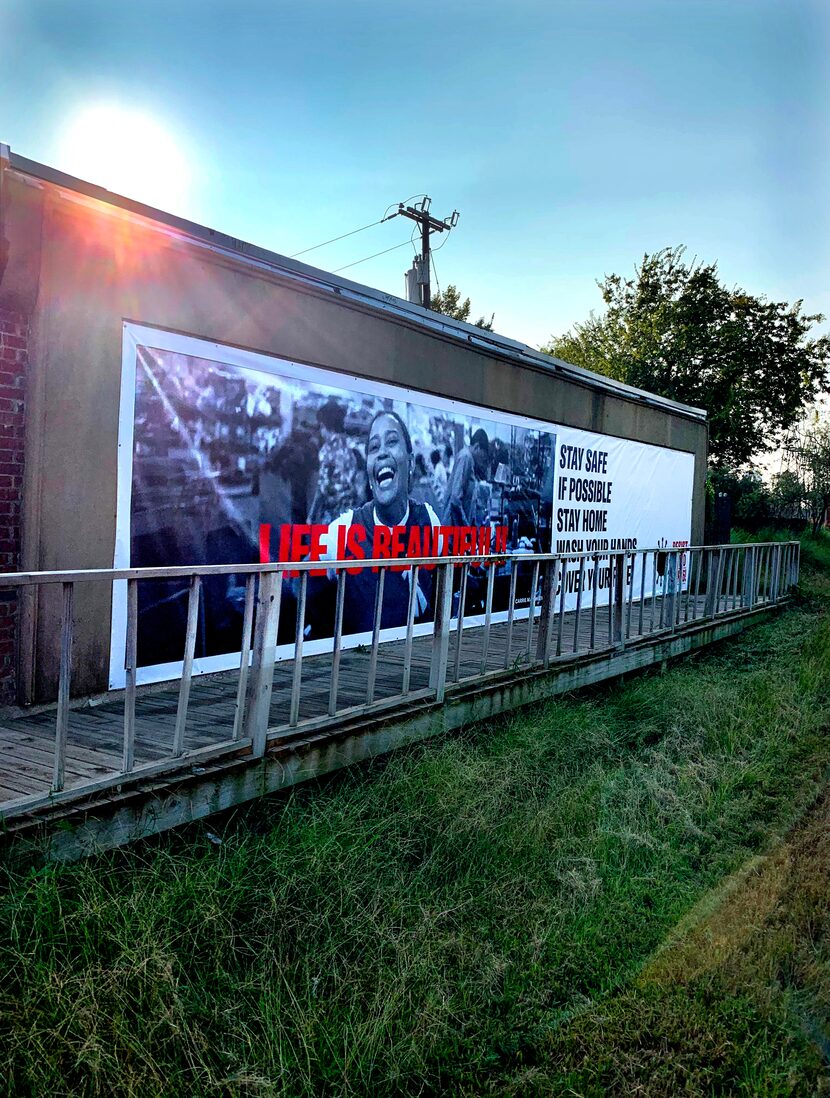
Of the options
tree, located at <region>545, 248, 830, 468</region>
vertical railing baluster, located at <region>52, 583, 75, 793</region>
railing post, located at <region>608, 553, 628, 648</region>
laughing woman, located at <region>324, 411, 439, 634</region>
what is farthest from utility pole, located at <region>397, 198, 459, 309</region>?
vertical railing baluster, located at <region>52, 583, 75, 793</region>

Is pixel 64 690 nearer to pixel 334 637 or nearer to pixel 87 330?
pixel 334 637

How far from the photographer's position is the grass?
7.11ft

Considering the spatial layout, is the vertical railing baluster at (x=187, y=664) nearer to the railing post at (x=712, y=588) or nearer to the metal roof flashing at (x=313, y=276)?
the metal roof flashing at (x=313, y=276)

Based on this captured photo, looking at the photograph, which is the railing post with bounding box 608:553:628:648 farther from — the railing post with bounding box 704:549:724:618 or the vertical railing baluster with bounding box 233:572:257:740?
the vertical railing baluster with bounding box 233:572:257:740

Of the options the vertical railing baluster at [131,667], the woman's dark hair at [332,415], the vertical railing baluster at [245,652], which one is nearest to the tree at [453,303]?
the woman's dark hair at [332,415]

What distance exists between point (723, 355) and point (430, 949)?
868 inches

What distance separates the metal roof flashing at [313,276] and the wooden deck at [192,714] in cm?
280

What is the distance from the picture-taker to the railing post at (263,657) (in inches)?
126

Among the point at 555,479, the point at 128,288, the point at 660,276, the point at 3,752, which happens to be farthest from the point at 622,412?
the point at 660,276

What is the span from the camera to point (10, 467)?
404 centimetres

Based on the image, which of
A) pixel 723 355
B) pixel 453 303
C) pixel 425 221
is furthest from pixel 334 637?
pixel 453 303

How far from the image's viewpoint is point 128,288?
4.38 meters

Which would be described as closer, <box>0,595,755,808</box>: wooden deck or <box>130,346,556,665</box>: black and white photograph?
<box>0,595,755,808</box>: wooden deck

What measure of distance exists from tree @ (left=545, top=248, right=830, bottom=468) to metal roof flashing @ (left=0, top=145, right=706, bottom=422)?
13.2 m
